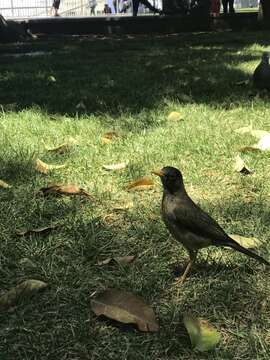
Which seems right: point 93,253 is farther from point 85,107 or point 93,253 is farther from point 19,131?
point 85,107

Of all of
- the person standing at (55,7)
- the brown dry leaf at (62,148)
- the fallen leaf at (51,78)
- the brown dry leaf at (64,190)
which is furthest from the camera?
the person standing at (55,7)

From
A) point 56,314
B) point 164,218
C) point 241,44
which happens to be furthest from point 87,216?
point 241,44

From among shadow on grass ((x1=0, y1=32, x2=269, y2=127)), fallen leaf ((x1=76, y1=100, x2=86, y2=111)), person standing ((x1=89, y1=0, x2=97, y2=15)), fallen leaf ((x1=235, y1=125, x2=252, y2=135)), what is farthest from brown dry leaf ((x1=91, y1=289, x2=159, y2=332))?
person standing ((x1=89, y1=0, x2=97, y2=15))

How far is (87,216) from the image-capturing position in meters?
3.17

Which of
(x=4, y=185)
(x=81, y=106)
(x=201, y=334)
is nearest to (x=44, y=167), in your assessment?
(x=4, y=185)

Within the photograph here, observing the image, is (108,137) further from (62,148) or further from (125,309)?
(125,309)

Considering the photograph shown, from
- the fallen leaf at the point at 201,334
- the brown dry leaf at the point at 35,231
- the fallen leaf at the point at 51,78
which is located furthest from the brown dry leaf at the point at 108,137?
the fallen leaf at the point at 51,78

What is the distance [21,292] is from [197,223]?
74cm

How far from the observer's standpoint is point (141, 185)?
11.6 ft

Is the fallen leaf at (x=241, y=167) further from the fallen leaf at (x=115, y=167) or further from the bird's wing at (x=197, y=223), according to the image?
the bird's wing at (x=197, y=223)

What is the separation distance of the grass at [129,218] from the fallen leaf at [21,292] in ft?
0.12

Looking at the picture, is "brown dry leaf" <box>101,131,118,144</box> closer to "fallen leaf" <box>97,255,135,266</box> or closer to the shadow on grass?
the shadow on grass

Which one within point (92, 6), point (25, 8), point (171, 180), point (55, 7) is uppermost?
point (171, 180)

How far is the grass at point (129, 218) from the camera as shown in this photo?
2.19m
